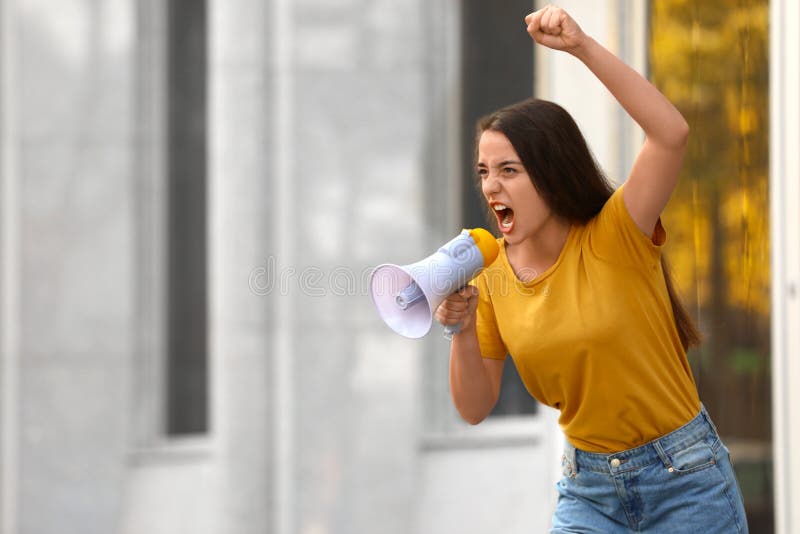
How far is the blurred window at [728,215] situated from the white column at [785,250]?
0.07 meters

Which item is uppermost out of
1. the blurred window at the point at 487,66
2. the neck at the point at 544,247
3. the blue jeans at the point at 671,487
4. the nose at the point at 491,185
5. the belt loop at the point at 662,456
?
the blurred window at the point at 487,66

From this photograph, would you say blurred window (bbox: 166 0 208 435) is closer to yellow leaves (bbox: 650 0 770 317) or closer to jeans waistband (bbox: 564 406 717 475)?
yellow leaves (bbox: 650 0 770 317)

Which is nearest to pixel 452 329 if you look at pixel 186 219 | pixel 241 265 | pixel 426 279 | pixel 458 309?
pixel 458 309

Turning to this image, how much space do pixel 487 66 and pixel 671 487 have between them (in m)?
3.06

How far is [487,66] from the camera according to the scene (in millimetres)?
4770

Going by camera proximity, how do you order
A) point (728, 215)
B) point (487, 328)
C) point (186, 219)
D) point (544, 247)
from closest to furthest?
point (544, 247) → point (487, 328) → point (728, 215) → point (186, 219)

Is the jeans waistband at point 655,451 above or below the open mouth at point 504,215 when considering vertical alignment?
below

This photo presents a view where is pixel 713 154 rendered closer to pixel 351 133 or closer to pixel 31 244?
pixel 351 133

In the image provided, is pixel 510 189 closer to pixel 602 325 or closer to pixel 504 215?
pixel 504 215

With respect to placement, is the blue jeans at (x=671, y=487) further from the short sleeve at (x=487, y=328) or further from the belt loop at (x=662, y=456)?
the short sleeve at (x=487, y=328)

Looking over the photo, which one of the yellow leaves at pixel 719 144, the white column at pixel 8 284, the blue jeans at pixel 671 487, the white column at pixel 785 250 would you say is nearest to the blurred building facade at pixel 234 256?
the white column at pixel 8 284

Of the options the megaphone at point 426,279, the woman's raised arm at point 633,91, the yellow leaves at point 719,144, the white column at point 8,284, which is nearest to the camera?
the woman's raised arm at point 633,91

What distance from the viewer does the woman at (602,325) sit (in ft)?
6.68

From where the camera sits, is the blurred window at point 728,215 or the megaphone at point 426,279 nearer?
the megaphone at point 426,279
